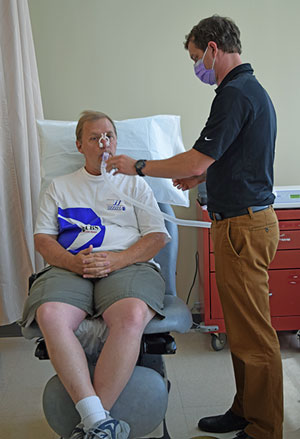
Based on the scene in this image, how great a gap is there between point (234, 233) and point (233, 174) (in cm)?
20

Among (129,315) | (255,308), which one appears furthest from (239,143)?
(129,315)

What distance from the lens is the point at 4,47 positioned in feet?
8.03

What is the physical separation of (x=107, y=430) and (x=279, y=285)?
140 centimetres

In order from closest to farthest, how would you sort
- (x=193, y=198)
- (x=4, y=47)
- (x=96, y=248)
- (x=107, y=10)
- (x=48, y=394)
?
(x=48, y=394)
(x=96, y=248)
(x=4, y=47)
(x=107, y=10)
(x=193, y=198)

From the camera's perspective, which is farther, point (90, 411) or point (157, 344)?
point (157, 344)

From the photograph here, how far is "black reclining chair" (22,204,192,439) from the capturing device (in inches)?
59.2

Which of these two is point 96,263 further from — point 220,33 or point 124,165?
point 220,33

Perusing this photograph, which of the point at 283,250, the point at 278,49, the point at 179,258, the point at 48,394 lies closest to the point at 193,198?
the point at 179,258

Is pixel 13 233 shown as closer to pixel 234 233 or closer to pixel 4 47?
pixel 4 47

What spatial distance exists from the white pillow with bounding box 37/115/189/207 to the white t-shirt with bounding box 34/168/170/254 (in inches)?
7.7

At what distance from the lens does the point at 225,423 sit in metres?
1.89

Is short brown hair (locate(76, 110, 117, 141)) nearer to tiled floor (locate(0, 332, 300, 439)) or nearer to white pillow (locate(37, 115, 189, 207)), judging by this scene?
white pillow (locate(37, 115, 189, 207))

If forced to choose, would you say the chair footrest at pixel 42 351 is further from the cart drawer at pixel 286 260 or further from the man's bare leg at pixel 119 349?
the cart drawer at pixel 286 260

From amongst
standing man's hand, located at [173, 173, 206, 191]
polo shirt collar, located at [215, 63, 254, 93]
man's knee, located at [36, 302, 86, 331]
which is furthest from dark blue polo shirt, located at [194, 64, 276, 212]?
man's knee, located at [36, 302, 86, 331]
